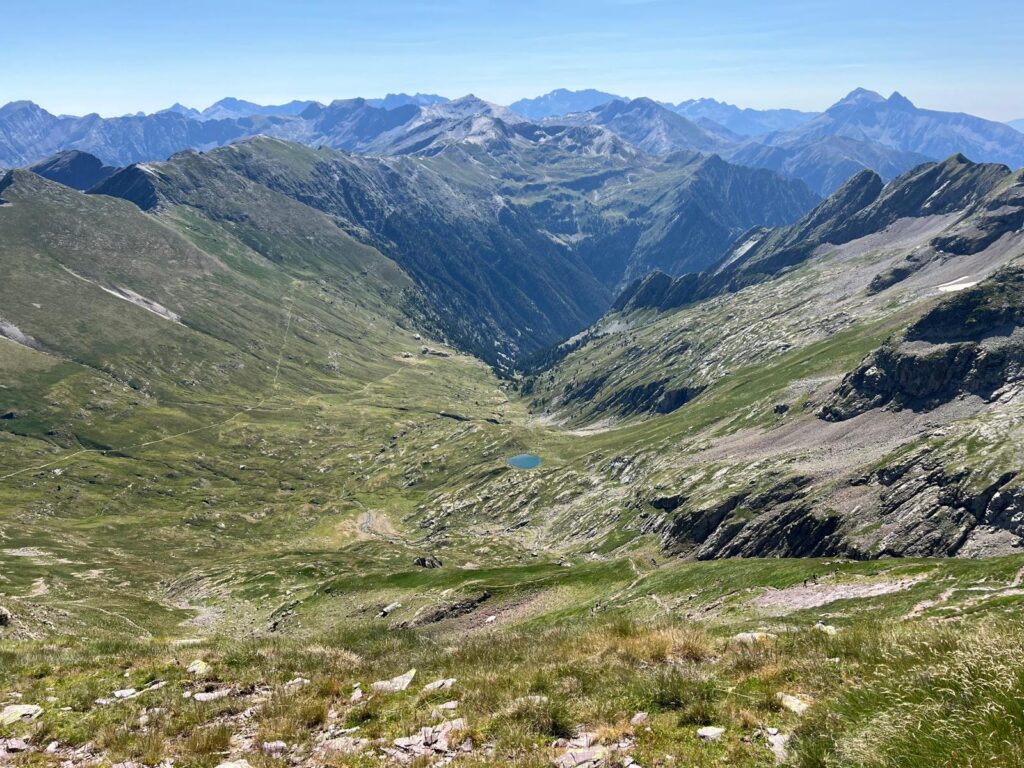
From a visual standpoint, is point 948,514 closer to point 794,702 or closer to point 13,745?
point 794,702

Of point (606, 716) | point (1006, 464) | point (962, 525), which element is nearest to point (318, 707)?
point (606, 716)

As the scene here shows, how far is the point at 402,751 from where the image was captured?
14820mm

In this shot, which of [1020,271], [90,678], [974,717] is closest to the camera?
[974,717]

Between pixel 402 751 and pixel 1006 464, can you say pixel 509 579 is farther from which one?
pixel 402 751

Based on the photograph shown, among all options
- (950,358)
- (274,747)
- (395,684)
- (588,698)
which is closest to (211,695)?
(274,747)

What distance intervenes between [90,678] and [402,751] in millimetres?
13020

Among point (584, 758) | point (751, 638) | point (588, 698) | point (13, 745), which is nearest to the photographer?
point (584, 758)

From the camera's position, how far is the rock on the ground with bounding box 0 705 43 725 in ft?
57.2

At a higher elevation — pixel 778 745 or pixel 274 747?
pixel 778 745

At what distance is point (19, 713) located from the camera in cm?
1788

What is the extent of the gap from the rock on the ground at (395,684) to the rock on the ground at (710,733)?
28.7 ft

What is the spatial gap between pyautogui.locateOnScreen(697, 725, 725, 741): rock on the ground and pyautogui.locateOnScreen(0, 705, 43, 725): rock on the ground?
17387 mm

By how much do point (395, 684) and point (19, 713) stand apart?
1022cm

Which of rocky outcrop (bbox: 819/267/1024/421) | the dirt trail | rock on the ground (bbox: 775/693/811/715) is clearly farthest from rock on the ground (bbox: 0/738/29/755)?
rocky outcrop (bbox: 819/267/1024/421)
